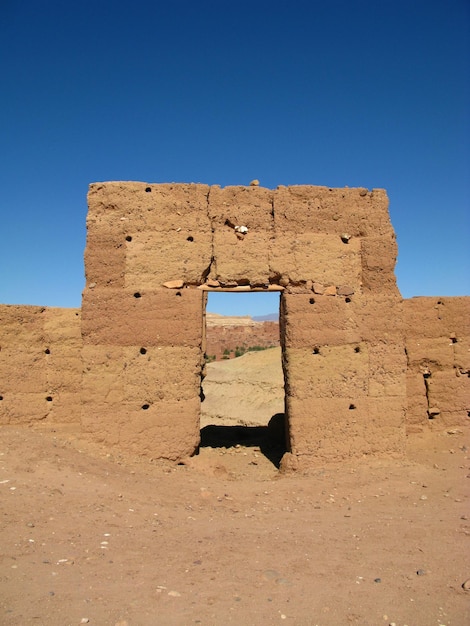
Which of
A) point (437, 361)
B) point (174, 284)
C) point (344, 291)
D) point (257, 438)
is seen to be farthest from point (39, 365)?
point (437, 361)

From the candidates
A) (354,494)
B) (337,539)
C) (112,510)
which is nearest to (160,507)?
(112,510)

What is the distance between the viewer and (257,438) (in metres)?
A: 8.63

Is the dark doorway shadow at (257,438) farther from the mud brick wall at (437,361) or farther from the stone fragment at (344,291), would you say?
the stone fragment at (344,291)

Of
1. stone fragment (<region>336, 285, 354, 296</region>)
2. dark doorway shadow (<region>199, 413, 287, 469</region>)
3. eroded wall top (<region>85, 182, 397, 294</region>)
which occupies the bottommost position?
dark doorway shadow (<region>199, 413, 287, 469</region>)

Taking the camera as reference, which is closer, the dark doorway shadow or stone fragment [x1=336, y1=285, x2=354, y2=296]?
stone fragment [x1=336, y1=285, x2=354, y2=296]

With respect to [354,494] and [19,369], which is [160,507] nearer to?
[354,494]

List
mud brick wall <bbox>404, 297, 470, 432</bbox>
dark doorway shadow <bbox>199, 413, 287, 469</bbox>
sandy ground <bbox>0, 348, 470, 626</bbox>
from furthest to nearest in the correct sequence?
dark doorway shadow <bbox>199, 413, 287, 469</bbox>, mud brick wall <bbox>404, 297, 470, 432</bbox>, sandy ground <bbox>0, 348, 470, 626</bbox>

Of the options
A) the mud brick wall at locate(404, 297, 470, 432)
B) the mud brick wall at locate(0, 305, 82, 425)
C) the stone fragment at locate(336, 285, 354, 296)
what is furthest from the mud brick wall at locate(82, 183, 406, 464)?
the mud brick wall at locate(404, 297, 470, 432)

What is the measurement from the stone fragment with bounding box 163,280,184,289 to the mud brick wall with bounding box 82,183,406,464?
2 cm

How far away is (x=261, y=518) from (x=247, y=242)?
3466 mm

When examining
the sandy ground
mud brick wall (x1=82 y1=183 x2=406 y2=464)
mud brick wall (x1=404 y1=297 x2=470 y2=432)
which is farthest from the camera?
mud brick wall (x1=404 y1=297 x2=470 y2=432)

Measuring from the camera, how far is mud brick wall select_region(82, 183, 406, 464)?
6.47m

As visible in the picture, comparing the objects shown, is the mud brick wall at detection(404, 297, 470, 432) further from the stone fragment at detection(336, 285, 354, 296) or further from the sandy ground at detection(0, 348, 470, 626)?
the stone fragment at detection(336, 285, 354, 296)

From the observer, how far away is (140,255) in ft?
21.6
